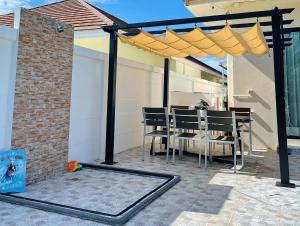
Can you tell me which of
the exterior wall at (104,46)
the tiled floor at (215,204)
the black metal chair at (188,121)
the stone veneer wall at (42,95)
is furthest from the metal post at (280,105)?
the exterior wall at (104,46)

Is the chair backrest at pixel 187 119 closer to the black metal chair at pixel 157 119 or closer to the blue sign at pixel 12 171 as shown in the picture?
the black metal chair at pixel 157 119

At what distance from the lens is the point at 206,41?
20.3ft

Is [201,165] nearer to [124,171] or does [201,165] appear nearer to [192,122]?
[192,122]

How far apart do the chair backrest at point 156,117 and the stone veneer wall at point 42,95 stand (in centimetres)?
225

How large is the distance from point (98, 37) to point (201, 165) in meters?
8.23

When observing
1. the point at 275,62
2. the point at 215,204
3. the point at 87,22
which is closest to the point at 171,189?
the point at 215,204

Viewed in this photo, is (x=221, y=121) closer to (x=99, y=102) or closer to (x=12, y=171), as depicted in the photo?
(x=99, y=102)

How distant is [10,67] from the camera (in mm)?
4398

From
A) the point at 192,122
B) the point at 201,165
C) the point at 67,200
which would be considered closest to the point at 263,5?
the point at 192,122

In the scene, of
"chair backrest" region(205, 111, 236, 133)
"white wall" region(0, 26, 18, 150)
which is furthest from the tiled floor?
"white wall" region(0, 26, 18, 150)

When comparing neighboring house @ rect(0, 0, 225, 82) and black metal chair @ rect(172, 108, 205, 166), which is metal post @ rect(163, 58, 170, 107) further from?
neighboring house @ rect(0, 0, 225, 82)

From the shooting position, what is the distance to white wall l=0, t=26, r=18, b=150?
4305mm

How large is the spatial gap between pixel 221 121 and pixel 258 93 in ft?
12.0

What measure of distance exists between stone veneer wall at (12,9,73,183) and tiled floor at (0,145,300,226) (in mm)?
1256
